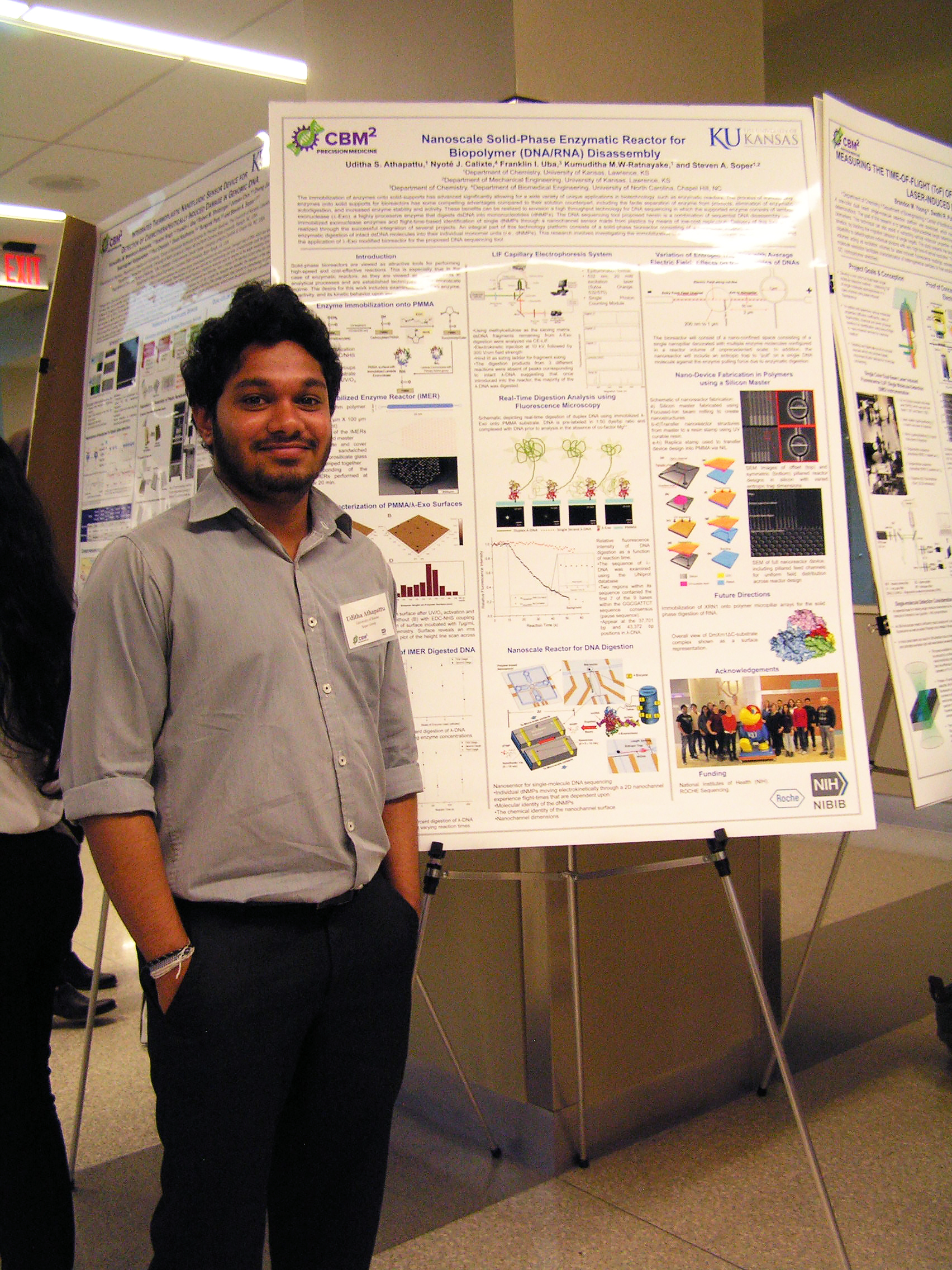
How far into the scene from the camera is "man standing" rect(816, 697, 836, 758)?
1810mm

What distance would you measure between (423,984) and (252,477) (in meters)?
1.30

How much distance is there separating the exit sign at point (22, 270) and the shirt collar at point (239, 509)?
253 inches

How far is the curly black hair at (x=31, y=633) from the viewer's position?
157cm

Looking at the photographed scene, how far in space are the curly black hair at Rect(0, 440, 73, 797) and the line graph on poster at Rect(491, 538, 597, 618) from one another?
2.32 feet

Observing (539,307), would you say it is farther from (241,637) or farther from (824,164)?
(241,637)

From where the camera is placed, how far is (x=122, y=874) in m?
1.24

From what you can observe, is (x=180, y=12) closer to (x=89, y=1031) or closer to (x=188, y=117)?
(x=188, y=117)

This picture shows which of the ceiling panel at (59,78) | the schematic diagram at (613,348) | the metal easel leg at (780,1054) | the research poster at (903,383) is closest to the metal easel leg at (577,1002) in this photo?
the metal easel leg at (780,1054)

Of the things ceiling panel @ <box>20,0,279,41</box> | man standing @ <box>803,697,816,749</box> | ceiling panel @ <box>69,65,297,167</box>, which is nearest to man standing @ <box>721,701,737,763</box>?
man standing @ <box>803,697,816,749</box>

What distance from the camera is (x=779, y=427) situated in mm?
1854

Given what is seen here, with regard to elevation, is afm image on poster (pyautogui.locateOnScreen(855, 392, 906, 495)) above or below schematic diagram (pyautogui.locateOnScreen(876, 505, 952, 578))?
above

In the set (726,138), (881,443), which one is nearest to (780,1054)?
(881,443)

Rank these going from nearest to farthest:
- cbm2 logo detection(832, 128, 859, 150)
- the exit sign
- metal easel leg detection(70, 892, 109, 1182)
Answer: cbm2 logo detection(832, 128, 859, 150), metal easel leg detection(70, 892, 109, 1182), the exit sign

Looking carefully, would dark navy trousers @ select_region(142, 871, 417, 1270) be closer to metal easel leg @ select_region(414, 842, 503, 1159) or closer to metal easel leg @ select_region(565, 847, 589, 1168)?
metal easel leg @ select_region(414, 842, 503, 1159)
